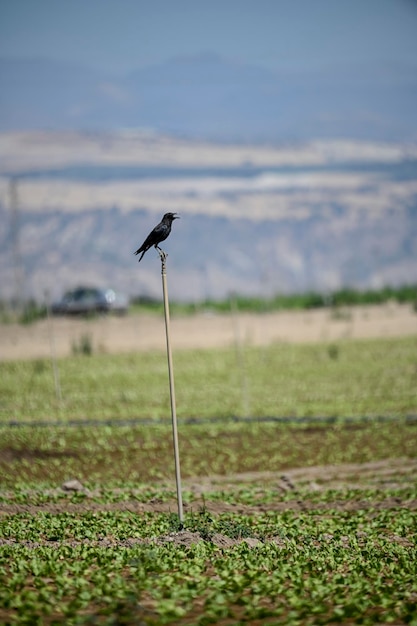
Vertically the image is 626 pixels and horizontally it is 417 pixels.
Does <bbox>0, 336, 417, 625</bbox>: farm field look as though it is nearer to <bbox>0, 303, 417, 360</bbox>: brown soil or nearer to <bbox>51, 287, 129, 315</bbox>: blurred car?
<bbox>0, 303, 417, 360</bbox>: brown soil

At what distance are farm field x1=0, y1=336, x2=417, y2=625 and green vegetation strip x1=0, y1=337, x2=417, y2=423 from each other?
133 millimetres

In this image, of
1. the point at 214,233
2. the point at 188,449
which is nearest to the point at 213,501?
the point at 188,449

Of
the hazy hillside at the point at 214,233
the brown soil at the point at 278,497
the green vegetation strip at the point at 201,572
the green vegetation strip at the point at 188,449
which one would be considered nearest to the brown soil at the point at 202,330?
the green vegetation strip at the point at 188,449

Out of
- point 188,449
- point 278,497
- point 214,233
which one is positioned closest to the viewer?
point 278,497

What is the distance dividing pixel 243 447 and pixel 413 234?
4843 inches

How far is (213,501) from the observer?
57.9ft

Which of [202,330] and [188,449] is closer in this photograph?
[188,449]

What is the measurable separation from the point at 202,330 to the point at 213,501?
43.0 meters

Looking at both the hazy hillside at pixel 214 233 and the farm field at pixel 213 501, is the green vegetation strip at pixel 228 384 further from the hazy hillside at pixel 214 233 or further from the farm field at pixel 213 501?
the hazy hillside at pixel 214 233

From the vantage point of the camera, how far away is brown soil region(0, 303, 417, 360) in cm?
5372

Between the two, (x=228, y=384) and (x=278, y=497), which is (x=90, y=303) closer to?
(x=228, y=384)

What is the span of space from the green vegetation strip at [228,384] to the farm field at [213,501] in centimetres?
13

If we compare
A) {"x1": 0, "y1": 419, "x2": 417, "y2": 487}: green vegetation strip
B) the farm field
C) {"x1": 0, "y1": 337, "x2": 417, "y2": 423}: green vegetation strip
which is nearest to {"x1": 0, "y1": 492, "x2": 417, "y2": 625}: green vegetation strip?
the farm field

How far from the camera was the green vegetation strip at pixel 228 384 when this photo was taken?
106 feet
